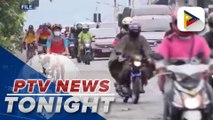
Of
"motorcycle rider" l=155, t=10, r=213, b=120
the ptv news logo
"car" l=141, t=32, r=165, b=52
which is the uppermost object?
the ptv news logo

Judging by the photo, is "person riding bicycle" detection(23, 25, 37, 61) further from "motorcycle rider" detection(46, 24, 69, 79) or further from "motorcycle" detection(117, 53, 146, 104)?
"motorcycle" detection(117, 53, 146, 104)

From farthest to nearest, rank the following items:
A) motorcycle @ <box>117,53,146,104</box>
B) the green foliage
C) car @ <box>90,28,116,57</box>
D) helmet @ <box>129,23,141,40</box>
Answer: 1. car @ <box>90,28,116,57</box>
2. the green foliage
3. helmet @ <box>129,23,141,40</box>
4. motorcycle @ <box>117,53,146,104</box>

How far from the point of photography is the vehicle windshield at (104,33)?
120 ft

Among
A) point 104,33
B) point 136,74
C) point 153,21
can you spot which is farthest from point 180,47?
point 104,33

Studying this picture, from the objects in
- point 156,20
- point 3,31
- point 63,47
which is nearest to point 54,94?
point 63,47

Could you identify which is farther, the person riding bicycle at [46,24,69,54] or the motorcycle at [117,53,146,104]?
the person riding bicycle at [46,24,69,54]

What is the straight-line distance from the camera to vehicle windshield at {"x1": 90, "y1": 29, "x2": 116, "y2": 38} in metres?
36.5

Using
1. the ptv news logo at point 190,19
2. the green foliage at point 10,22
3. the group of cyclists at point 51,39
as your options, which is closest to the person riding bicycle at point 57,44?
the group of cyclists at point 51,39

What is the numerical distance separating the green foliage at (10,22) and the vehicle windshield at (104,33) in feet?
57.8

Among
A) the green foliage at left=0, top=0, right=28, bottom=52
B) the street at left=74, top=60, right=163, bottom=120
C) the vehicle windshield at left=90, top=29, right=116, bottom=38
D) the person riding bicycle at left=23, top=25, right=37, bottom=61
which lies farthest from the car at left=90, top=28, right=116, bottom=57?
the street at left=74, top=60, right=163, bottom=120

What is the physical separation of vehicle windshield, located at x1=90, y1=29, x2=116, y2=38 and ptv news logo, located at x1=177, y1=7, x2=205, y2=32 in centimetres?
2589

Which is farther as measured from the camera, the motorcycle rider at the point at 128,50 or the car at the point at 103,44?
the car at the point at 103,44

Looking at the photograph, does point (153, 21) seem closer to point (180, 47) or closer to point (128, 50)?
point (128, 50)

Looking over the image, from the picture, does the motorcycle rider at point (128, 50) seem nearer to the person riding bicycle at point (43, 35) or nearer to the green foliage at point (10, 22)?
the green foliage at point (10, 22)
